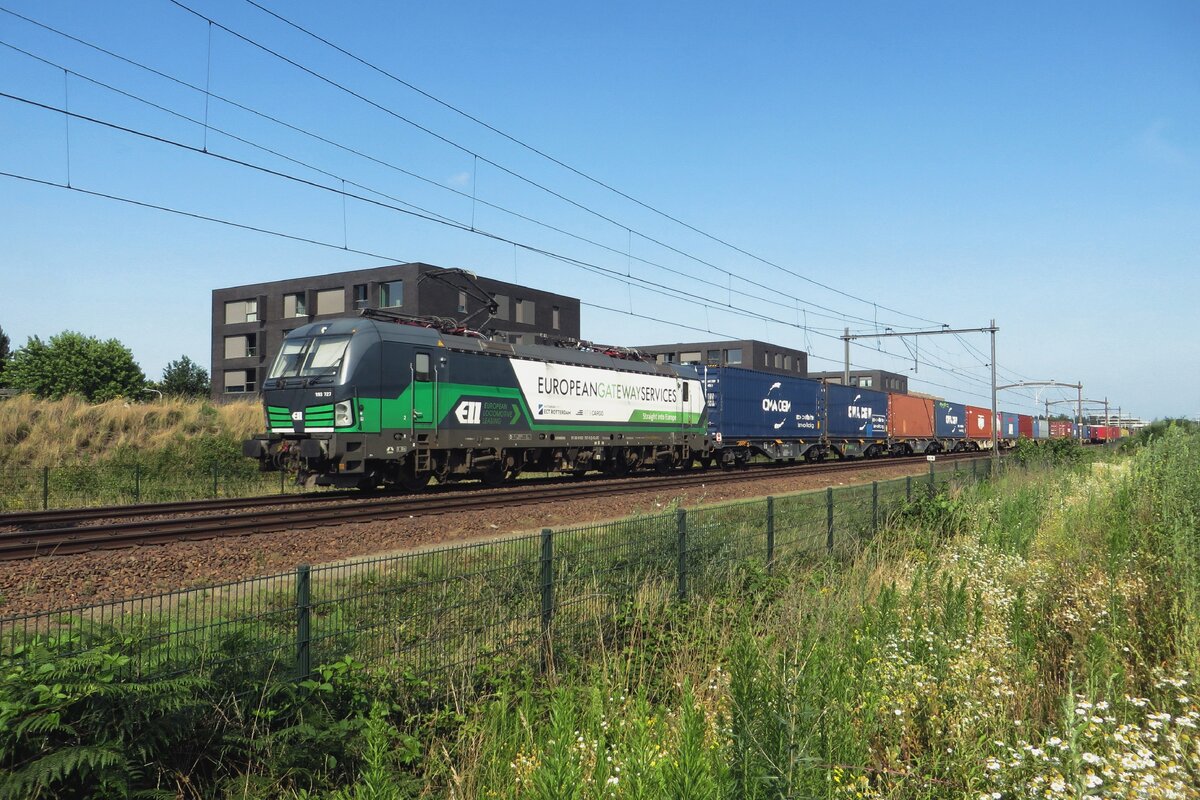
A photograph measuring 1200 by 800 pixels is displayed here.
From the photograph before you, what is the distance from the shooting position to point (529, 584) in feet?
24.3

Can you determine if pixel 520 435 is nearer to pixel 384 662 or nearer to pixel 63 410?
pixel 384 662

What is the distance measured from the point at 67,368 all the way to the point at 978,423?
2751 inches

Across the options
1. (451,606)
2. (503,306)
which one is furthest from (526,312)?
(451,606)

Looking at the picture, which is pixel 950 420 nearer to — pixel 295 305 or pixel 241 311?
pixel 295 305

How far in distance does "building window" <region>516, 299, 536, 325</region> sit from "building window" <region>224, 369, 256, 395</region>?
67.4 feet

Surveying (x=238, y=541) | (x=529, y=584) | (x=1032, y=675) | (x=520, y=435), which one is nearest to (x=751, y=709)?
(x=1032, y=675)

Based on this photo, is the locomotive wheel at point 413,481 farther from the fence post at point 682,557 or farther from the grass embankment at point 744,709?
the grass embankment at point 744,709

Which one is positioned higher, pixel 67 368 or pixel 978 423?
pixel 67 368

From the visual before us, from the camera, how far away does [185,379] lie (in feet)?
235

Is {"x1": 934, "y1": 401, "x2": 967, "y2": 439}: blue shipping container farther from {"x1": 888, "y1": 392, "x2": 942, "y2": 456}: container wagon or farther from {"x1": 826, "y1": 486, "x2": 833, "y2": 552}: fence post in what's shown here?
{"x1": 826, "y1": 486, "x2": 833, "y2": 552}: fence post

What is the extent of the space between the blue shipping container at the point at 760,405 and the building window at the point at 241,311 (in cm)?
4197

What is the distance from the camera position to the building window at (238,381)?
197 ft

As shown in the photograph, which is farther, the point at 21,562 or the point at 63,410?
the point at 63,410

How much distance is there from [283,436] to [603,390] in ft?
33.5
